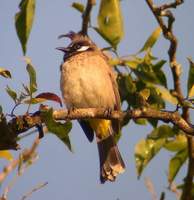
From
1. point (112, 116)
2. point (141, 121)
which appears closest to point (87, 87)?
point (112, 116)

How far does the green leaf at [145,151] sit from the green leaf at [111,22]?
43cm

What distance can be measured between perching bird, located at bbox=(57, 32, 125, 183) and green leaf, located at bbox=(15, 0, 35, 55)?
9.12 feet

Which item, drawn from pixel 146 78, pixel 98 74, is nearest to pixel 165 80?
pixel 146 78

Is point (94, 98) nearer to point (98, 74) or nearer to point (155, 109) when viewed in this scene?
point (98, 74)

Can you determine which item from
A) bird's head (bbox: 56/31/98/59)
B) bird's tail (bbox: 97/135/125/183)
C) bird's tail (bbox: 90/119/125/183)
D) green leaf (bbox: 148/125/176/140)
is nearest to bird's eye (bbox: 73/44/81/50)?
bird's head (bbox: 56/31/98/59)

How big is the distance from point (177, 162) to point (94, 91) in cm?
262

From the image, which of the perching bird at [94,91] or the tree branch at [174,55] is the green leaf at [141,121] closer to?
the tree branch at [174,55]

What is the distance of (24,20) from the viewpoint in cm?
160

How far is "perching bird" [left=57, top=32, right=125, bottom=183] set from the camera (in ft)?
14.6

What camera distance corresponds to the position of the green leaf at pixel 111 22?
1.60 m

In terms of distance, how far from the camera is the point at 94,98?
14.8ft

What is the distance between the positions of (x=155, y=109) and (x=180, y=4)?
0.63 metres

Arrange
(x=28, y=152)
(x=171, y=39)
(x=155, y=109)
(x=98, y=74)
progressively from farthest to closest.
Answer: (x=98, y=74)
(x=155, y=109)
(x=28, y=152)
(x=171, y=39)

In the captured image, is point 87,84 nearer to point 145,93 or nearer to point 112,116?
point 112,116
